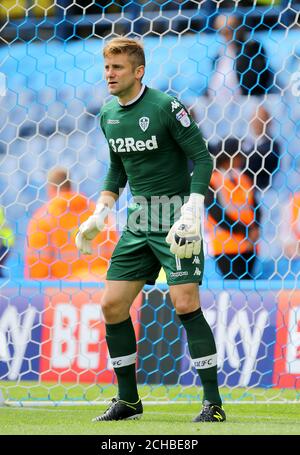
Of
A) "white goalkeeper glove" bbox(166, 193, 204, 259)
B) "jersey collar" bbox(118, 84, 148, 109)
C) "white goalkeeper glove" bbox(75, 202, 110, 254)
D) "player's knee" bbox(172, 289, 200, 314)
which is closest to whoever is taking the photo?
"white goalkeeper glove" bbox(166, 193, 204, 259)

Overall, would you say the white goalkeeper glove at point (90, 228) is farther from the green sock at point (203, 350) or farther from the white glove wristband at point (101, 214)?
the green sock at point (203, 350)

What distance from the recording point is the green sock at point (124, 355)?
465cm

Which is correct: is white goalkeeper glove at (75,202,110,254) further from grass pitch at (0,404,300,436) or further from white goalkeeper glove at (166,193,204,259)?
grass pitch at (0,404,300,436)

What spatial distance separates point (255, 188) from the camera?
6.75 metres

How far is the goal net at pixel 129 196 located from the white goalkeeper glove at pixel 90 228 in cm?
159

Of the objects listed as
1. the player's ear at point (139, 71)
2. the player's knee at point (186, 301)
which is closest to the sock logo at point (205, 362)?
the player's knee at point (186, 301)

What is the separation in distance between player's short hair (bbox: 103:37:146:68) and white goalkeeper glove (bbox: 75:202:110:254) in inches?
25.4

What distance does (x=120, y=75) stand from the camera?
178 inches

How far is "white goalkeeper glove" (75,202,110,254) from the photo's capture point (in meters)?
4.72

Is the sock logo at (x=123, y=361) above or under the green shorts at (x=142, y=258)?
under

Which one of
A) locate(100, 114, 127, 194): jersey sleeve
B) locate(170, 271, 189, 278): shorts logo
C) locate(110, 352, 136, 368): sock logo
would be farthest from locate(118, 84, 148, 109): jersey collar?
locate(110, 352, 136, 368): sock logo

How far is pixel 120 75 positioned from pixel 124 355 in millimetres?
1174

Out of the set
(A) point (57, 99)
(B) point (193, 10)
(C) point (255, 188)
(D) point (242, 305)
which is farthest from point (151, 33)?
(D) point (242, 305)

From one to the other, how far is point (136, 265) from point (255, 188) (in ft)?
7.49
